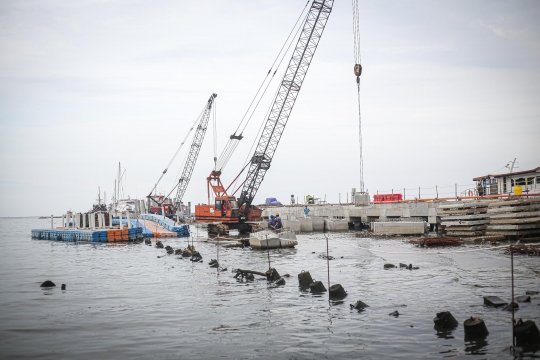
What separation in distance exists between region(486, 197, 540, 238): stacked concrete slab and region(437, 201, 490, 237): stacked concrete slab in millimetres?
2846

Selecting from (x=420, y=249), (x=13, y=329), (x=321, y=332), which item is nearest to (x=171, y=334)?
(x=321, y=332)

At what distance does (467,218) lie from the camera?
36719 mm

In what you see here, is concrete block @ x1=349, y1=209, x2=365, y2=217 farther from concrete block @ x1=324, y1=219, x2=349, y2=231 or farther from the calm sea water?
the calm sea water

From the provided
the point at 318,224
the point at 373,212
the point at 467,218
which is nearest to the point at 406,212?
the point at 373,212

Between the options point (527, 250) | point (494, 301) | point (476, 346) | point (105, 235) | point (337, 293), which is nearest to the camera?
point (476, 346)

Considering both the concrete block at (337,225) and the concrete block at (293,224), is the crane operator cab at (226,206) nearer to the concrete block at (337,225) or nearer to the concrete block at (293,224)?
the concrete block at (293,224)

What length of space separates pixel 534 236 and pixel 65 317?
29207 millimetres

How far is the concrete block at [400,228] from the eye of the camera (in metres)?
43.8

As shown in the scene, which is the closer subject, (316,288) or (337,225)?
(316,288)

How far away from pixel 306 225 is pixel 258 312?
44970 millimetres

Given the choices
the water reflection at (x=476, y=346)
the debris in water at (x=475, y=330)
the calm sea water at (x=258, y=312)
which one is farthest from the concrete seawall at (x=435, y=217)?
the water reflection at (x=476, y=346)

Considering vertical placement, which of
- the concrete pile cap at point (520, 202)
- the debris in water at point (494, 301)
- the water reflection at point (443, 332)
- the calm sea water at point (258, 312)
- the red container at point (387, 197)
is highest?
the red container at point (387, 197)

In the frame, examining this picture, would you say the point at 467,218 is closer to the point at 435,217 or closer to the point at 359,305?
the point at 435,217

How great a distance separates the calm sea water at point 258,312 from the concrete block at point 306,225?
32259 mm
